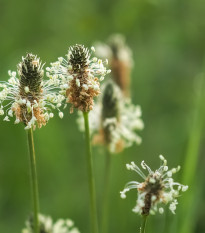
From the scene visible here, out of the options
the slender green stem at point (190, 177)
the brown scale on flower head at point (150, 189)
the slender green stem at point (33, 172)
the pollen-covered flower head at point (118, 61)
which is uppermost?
the pollen-covered flower head at point (118, 61)

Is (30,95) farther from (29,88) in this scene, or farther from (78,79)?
(78,79)

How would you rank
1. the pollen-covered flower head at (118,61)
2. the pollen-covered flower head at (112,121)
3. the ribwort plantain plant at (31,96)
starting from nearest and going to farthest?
the ribwort plantain plant at (31,96), the pollen-covered flower head at (112,121), the pollen-covered flower head at (118,61)

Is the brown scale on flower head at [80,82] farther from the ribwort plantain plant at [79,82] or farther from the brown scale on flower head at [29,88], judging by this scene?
the brown scale on flower head at [29,88]

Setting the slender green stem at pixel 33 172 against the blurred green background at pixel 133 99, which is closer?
the slender green stem at pixel 33 172

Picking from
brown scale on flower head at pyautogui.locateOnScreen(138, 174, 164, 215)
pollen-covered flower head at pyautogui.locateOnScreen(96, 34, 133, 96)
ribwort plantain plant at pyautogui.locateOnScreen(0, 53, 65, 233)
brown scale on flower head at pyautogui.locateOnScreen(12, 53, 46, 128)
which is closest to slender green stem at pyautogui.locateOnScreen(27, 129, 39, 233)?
ribwort plantain plant at pyautogui.locateOnScreen(0, 53, 65, 233)

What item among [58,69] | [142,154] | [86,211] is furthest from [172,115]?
[58,69]

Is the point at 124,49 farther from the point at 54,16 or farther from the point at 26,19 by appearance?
the point at 26,19

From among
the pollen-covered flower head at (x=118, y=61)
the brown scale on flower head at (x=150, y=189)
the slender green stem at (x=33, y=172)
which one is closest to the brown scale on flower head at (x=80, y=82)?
the slender green stem at (x=33, y=172)
